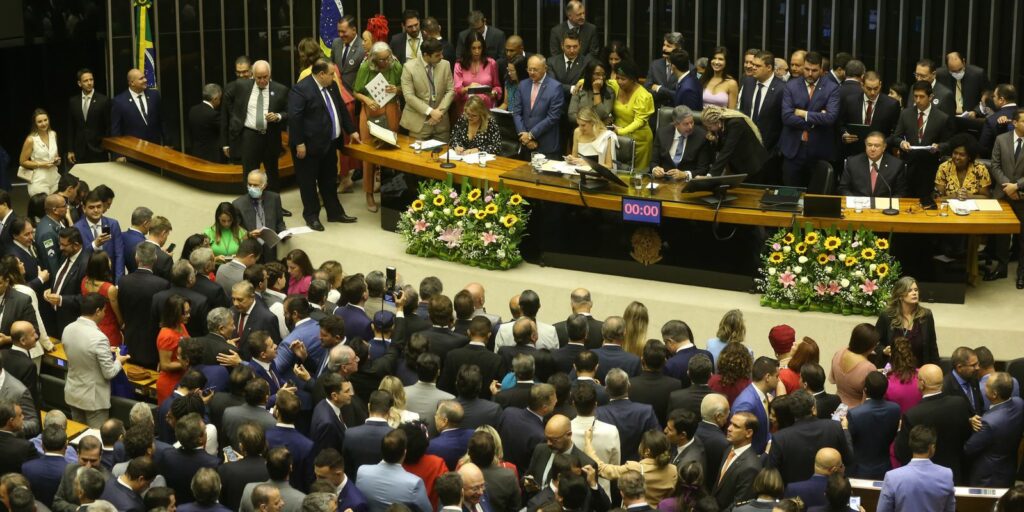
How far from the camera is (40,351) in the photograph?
10.4m

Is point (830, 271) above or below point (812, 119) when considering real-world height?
below

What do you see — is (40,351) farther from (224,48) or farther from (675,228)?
(224,48)

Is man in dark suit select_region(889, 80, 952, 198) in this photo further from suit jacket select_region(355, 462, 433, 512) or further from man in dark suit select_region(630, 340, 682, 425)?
suit jacket select_region(355, 462, 433, 512)

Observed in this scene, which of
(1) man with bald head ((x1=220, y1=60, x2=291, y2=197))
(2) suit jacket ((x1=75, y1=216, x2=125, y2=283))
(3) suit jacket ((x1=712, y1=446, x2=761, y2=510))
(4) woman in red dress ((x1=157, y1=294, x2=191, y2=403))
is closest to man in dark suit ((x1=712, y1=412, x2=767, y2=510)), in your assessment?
(3) suit jacket ((x1=712, y1=446, x2=761, y2=510))

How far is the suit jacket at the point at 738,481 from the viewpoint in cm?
791

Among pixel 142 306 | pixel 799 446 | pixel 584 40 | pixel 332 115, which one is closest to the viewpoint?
pixel 799 446

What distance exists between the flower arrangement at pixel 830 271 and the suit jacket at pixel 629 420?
3706mm

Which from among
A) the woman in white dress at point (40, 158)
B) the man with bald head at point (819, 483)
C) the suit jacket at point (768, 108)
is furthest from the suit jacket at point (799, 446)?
the woman in white dress at point (40, 158)

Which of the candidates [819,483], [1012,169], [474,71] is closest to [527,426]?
[819,483]

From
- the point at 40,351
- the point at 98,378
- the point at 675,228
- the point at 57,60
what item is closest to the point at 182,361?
the point at 98,378

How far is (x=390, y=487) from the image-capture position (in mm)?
7730

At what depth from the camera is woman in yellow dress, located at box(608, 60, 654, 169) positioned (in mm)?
13258

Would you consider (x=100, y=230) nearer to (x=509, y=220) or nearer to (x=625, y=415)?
(x=509, y=220)

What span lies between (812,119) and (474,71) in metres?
3.28
